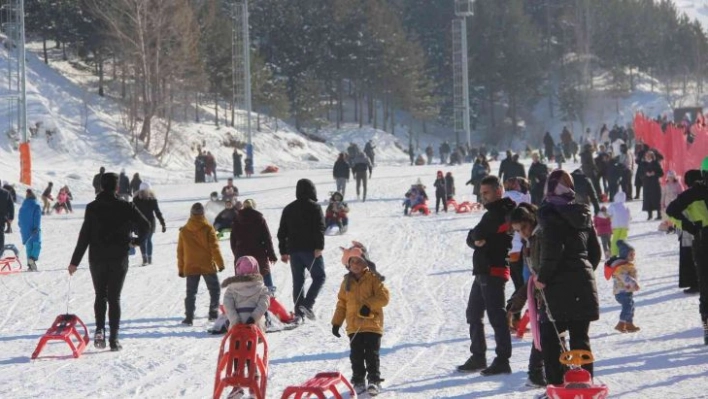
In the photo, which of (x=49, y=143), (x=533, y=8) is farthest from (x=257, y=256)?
(x=533, y=8)

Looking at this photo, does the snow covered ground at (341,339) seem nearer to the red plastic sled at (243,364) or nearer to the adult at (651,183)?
the red plastic sled at (243,364)

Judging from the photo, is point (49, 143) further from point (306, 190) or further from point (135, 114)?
point (306, 190)

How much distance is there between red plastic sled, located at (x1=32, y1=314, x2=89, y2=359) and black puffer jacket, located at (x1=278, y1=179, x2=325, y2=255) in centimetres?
249

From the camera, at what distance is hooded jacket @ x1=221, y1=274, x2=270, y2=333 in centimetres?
912

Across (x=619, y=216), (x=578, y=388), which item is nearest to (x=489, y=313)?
(x=578, y=388)

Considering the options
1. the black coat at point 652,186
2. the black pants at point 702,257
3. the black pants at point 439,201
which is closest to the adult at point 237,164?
the black pants at point 439,201

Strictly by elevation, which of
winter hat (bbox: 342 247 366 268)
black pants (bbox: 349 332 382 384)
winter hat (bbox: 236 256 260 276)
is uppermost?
winter hat (bbox: 342 247 366 268)

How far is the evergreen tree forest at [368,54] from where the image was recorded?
57.5 m

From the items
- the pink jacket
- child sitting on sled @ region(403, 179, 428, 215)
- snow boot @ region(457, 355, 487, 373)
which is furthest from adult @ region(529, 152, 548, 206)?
snow boot @ region(457, 355, 487, 373)

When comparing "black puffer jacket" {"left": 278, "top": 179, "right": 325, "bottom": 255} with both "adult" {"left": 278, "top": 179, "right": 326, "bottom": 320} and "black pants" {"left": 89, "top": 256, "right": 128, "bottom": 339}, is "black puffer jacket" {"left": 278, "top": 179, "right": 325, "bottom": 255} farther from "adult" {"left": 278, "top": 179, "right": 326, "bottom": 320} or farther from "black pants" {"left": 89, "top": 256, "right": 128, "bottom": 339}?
"black pants" {"left": 89, "top": 256, "right": 128, "bottom": 339}

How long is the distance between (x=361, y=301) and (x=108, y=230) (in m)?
3.26

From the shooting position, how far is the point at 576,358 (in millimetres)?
7602

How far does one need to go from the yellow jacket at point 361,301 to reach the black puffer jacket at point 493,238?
0.88 meters

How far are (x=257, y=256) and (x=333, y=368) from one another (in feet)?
10.6
